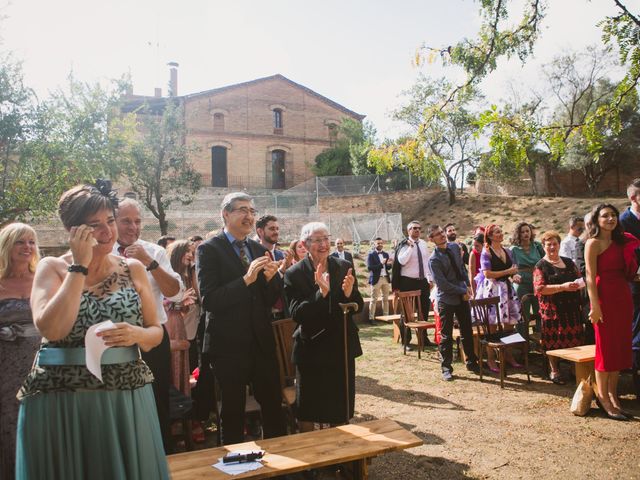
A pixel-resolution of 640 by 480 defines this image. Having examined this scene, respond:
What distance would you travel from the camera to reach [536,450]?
413cm

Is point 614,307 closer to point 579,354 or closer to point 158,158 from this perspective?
point 579,354

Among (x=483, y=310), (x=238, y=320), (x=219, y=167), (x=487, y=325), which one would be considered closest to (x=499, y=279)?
(x=483, y=310)

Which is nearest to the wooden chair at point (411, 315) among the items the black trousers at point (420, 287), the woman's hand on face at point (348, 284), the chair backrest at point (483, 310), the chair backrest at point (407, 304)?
the chair backrest at point (407, 304)

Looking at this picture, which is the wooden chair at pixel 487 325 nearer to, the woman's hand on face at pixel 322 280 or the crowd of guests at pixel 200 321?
the crowd of guests at pixel 200 321

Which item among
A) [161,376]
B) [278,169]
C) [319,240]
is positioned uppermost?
[278,169]

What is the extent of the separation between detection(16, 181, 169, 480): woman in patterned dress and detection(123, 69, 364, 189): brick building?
1282 inches

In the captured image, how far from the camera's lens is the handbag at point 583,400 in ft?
15.9

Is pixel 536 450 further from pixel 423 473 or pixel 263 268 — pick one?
pixel 263 268

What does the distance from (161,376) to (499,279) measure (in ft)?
16.4

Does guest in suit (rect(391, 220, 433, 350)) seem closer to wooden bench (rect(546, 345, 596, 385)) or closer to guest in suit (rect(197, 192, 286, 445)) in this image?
wooden bench (rect(546, 345, 596, 385))

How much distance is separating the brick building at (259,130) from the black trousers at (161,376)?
103 feet

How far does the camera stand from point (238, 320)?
11.2 ft

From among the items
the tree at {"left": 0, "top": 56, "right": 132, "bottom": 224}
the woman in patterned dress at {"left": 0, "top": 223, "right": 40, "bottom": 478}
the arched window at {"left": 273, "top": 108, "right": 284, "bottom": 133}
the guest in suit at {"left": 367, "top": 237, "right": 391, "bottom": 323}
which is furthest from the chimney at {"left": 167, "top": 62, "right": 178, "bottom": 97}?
the woman in patterned dress at {"left": 0, "top": 223, "right": 40, "bottom": 478}

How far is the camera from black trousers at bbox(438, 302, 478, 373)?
21.6 ft
